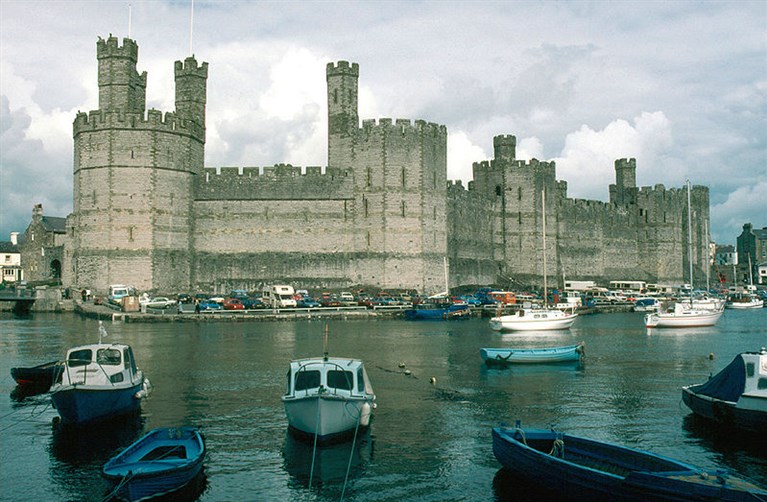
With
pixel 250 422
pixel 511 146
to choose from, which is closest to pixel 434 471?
pixel 250 422

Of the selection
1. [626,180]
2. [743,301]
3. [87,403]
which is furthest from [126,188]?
[743,301]

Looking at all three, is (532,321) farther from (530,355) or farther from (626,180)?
(626,180)

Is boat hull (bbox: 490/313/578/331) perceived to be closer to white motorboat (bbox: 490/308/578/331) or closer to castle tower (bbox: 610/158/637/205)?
white motorboat (bbox: 490/308/578/331)

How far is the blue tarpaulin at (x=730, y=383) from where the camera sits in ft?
57.5

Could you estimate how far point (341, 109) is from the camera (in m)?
60.8

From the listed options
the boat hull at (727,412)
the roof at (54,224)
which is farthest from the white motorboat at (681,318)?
the roof at (54,224)

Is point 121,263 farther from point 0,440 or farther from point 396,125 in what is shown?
point 0,440

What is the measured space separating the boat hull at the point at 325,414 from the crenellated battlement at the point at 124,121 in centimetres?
4369

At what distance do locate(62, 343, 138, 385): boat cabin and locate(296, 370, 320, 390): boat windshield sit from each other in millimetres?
4965

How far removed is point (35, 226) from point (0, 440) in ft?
227

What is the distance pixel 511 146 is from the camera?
73562 millimetres

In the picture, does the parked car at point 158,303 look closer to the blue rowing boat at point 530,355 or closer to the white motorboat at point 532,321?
the white motorboat at point 532,321

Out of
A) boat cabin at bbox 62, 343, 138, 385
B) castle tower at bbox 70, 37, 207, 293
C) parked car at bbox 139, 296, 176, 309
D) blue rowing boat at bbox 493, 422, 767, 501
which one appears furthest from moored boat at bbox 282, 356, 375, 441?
castle tower at bbox 70, 37, 207, 293

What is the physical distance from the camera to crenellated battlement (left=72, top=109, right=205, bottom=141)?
5516cm
